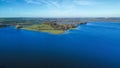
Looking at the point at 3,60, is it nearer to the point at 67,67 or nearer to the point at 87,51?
the point at 67,67

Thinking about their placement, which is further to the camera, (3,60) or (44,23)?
(44,23)

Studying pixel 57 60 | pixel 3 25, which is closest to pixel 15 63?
pixel 57 60

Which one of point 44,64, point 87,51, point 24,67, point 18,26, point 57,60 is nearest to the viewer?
point 24,67

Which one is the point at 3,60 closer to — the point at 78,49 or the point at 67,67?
the point at 67,67

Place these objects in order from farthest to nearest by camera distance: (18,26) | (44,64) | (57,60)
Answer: (18,26), (57,60), (44,64)

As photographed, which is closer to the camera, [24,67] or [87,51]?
[24,67]

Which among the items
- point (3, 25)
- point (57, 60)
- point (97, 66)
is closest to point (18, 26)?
point (3, 25)

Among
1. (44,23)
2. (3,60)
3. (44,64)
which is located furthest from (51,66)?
(44,23)

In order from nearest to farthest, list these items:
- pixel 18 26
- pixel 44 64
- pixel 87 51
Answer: pixel 44 64
pixel 87 51
pixel 18 26
